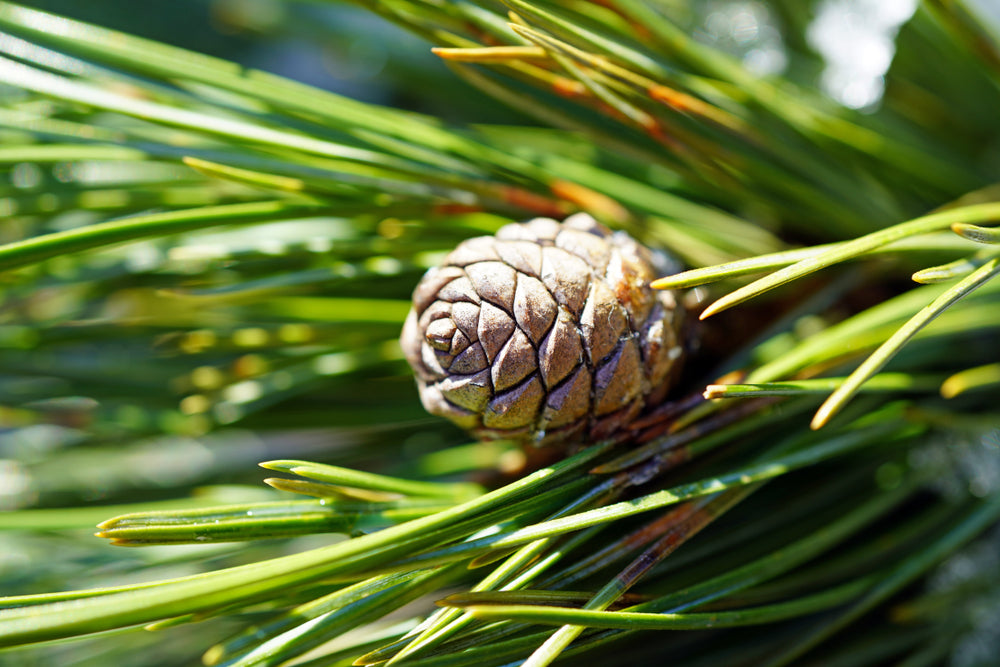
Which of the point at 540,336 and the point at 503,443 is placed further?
the point at 503,443

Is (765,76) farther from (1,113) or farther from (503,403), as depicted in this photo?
(1,113)

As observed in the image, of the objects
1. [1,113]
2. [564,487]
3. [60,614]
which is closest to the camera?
[60,614]

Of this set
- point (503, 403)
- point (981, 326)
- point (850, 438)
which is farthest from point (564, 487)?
point (981, 326)

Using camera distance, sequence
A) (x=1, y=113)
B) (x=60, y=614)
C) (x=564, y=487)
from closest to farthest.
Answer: (x=60, y=614)
(x=564, y=487)
(x=1, y=113)
